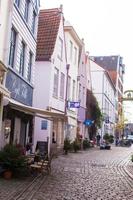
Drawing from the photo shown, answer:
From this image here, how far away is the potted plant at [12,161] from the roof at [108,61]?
266 feet

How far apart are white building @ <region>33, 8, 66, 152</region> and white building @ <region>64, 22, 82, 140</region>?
2.29 meters

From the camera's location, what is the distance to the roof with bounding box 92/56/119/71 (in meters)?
95.6

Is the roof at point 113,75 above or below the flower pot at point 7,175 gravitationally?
above

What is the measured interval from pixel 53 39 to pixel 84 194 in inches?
789

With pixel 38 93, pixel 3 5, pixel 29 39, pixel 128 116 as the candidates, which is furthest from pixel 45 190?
pixel 128 116

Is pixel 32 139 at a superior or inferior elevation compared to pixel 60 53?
inferior

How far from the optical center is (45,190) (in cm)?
1259

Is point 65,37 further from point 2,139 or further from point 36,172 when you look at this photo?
point 36,172

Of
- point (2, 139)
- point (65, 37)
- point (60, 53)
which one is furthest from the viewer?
point (65, 37)

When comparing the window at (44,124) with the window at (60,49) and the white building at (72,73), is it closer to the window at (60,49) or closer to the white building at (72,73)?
the window at (60,49)

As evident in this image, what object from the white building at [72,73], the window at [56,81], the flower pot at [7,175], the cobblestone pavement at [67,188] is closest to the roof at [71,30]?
the white building at [72,73]

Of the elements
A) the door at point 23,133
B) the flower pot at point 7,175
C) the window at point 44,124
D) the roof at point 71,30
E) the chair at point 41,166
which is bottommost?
the flower pot at point 7,175

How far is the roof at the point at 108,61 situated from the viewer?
314 ft

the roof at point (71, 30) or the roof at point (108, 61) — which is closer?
the roof at point (71, 30)
